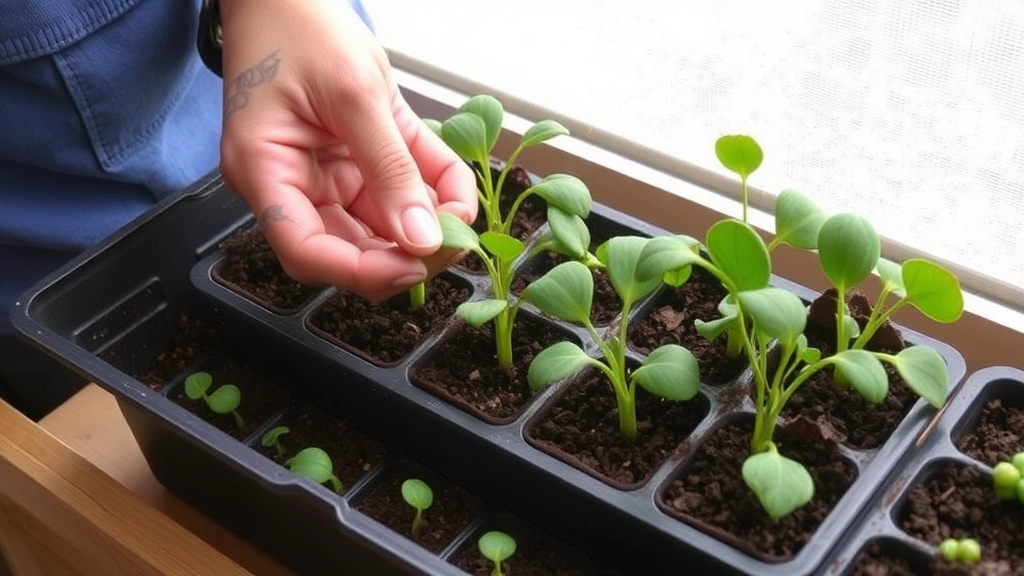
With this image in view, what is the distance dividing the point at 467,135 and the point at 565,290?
0.62 feet

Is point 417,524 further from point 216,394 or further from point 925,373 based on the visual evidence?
point 925,373

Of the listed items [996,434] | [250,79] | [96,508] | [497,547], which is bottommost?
[96,508]

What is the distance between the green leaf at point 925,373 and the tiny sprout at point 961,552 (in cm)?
8

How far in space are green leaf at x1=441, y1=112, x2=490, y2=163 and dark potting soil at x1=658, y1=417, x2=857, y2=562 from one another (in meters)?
0.29

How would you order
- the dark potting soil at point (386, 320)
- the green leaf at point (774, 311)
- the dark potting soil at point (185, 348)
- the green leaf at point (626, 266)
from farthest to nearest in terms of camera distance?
the dark potting soil at point (185, 348)
the dark potting soil at point (386, 320)
the green leaf at point (626, 266)
the green leaf at point (774, 311)

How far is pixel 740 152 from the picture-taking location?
73 cm

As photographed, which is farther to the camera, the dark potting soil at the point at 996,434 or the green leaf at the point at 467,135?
the green leaf at the point at 467,135

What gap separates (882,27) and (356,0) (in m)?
0.51

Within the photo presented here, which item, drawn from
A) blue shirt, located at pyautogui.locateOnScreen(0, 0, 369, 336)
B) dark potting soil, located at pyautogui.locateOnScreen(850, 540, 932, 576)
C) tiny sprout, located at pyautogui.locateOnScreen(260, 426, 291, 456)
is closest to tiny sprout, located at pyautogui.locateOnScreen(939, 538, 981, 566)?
dark potting soil, located at pyautogui.locateOnScreen(850, 540, 932, 576)

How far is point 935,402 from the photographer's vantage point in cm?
65

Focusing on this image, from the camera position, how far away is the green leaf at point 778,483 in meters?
0.61

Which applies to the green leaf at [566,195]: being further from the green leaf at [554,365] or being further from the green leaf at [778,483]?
the green leaf at [778,483]

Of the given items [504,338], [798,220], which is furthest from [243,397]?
[798,220]

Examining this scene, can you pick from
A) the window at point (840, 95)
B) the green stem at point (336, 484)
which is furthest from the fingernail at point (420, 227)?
the window at point (840, 95)
